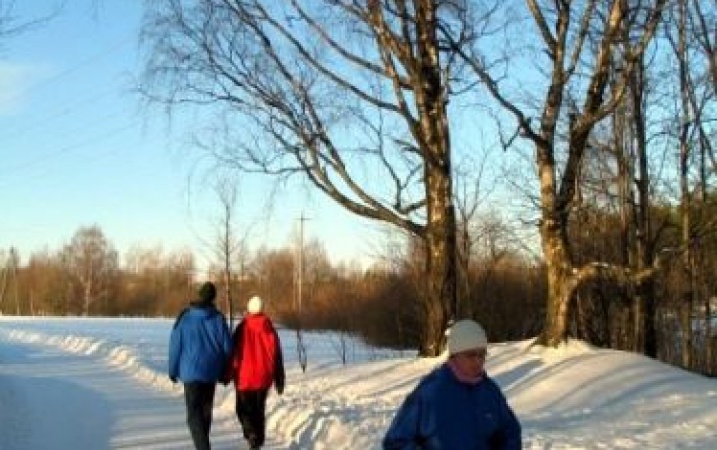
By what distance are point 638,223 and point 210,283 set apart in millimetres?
16500

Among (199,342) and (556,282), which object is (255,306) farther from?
(556,282)

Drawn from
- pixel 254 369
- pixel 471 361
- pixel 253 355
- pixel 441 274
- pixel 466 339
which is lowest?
pixel 254 369

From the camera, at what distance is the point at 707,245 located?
27812mm

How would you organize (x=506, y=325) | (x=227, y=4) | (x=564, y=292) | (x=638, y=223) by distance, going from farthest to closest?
(x=506, y=325) → (x=638, y=223) → (x=227, y=4) → (x=564, y=292)

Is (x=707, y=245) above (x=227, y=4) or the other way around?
the other way around

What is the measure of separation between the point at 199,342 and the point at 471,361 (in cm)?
581

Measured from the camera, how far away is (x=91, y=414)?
523 inches

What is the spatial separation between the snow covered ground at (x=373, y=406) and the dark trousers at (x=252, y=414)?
1.31ft

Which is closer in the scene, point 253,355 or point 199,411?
point 199,411

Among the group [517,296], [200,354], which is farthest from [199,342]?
[517,296]

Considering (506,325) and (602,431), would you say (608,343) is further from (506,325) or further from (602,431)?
(602,431)

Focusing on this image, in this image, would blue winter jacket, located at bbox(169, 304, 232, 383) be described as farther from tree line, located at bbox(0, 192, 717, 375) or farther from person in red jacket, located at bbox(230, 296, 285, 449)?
tree line, located at bbox(0, 192, 717, 375)

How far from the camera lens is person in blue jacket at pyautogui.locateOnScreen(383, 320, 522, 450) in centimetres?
436

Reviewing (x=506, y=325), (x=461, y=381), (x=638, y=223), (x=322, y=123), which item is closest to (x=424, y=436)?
(x=461, y=381)
